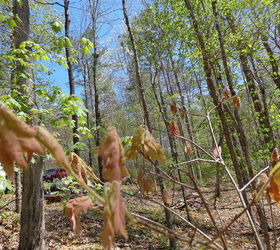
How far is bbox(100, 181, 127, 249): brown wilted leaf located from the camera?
0.39 meters

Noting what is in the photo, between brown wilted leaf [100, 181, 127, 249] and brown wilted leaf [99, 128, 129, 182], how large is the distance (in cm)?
6

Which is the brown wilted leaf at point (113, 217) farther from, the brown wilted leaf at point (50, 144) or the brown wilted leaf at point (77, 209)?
the brown wilted leaf at point (77, 209)

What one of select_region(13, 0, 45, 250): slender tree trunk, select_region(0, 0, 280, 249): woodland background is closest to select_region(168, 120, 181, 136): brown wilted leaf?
select_region(0, 0, 280, 249): woodland background

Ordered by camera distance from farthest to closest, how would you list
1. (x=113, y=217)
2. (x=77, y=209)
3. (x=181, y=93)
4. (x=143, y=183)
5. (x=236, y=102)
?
1. (x=181, y=93)
2. (x=236, y=102)
3. (x=143, y=183)
4. (x=77, y=209)
5. (x=113, y=217)

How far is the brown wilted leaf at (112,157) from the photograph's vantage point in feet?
1.57

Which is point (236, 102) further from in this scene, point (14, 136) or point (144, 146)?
point (14, 136)

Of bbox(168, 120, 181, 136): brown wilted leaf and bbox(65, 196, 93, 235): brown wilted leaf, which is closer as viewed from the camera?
bbox(65, 196, 93, 235): brown wilted leaf

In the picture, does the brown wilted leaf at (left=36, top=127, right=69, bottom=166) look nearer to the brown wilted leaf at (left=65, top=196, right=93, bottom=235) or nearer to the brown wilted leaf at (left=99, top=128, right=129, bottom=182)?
the brown wilted leaf at (left=99, top=128, right=129, bottom=182)

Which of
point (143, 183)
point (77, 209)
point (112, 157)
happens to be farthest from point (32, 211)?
point (112, 157)

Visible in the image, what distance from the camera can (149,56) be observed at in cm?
737

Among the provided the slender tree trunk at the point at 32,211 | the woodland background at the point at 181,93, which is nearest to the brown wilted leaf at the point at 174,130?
the woodland background at the point at 181,93

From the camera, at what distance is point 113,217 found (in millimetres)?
392

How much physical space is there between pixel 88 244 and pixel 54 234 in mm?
813

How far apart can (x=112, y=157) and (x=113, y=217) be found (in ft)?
0.45
